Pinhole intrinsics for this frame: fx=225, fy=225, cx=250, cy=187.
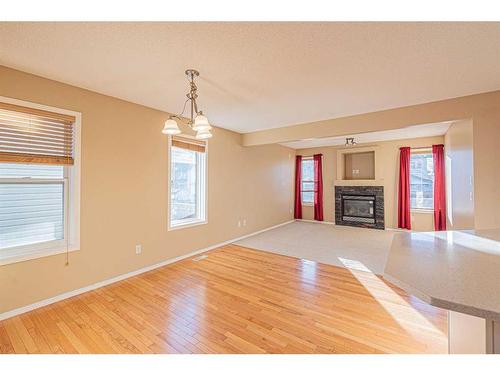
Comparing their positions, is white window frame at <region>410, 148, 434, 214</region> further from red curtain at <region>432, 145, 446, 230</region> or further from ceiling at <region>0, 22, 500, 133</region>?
ceiling at <region>0, 22, 500, 133</region>

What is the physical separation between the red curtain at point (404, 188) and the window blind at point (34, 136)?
673 centimetres

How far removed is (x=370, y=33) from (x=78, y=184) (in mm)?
3189

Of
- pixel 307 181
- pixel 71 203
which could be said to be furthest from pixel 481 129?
pixel 71 203

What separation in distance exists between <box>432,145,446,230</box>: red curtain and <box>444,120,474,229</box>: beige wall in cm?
117

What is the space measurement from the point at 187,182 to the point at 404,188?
5.33 m

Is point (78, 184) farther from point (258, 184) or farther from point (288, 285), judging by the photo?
point (258, 184)

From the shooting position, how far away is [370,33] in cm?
161

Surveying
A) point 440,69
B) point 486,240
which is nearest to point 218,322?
point 486,240

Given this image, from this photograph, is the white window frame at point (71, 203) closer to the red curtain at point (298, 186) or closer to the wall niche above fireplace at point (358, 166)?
the red curtain at point (298, 186)

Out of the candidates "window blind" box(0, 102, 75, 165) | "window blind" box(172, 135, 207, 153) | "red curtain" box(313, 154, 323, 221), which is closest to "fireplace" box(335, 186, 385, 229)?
"red curtain" box(313, 154, 323, 221)

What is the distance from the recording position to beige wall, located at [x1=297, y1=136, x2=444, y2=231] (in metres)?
5.65

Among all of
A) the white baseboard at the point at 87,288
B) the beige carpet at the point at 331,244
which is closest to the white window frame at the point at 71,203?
the white baseboard at the point at 87,288

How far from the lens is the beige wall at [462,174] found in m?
2.99

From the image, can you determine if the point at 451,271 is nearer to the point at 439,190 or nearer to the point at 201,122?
the point at 201,122
